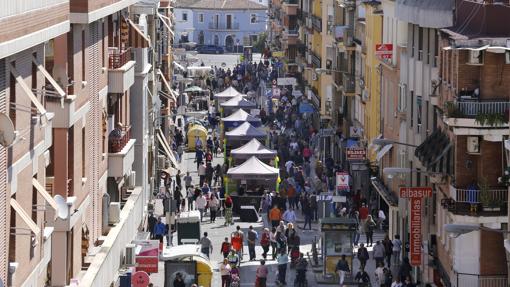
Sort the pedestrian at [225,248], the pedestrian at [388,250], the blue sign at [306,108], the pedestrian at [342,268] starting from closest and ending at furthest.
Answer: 1. the pedestrian at [342,268]
2. the pedestrian at [388,250]
3. the pedestrian at [225,248]
4. the blue sign at [306,108]

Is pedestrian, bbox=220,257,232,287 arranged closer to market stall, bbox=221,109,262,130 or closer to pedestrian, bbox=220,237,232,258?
pedestrian, bbox=220,237,232,258

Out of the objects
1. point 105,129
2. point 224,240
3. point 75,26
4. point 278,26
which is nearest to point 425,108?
point 224,240

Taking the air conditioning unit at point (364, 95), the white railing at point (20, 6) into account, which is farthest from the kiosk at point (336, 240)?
the air conditioning unit at point (364, 95)

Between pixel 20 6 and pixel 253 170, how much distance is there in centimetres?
4208

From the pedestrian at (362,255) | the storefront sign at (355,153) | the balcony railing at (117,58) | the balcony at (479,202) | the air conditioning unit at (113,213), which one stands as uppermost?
the balcony railing at (117,58)

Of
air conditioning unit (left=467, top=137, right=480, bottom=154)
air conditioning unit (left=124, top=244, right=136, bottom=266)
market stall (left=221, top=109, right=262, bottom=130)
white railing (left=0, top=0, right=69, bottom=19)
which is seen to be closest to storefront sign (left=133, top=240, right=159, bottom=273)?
air conditioning unit (left=124, top=244, right=136, bottom=266)

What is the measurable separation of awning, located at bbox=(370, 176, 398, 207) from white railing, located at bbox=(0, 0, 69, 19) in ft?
99.5

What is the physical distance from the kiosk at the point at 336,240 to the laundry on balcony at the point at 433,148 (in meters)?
2.88

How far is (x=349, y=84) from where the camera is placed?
83.9 metres

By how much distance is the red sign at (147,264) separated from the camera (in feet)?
148

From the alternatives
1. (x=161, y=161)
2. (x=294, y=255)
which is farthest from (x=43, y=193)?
(x=161, y=161)

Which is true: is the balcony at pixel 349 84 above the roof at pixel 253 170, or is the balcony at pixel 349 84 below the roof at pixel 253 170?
above

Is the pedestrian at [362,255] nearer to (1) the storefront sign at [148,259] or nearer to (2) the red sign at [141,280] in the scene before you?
(1) the storefront sign at [148,259]

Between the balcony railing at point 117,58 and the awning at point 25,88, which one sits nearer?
the awning at point 25,88
